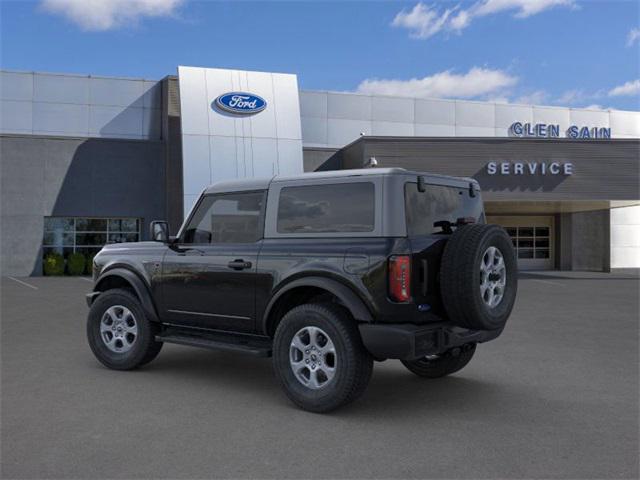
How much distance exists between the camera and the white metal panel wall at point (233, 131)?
23062 millimetres

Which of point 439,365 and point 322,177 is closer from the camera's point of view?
point 322,177

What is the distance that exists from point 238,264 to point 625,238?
100 ft

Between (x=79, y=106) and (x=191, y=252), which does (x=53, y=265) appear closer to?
(x=79, y=106)

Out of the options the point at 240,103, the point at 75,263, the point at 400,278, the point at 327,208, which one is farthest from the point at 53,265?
the point at 400,278

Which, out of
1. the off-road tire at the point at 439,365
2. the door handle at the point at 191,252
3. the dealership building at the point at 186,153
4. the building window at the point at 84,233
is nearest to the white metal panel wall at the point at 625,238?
the dealership building at the point at 186,153

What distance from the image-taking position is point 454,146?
74.3ft

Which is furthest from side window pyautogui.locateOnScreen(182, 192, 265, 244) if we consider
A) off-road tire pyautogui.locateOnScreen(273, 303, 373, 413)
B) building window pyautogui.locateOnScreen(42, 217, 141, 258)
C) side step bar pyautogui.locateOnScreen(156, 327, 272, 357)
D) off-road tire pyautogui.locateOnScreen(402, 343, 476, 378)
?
building window pyautogui.locateOnScreen(42, 217, 141, 258)

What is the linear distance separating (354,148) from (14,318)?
15124 millimetres

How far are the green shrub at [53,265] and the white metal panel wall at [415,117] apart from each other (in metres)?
12.2

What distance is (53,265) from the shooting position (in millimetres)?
24359

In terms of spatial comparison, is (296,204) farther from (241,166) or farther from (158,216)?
(158,216)

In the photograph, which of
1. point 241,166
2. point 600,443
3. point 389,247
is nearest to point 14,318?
point 389,247

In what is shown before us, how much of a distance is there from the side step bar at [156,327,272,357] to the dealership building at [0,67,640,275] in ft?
52.7

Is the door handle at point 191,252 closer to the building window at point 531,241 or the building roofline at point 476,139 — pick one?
the building roofline at point 476,139
